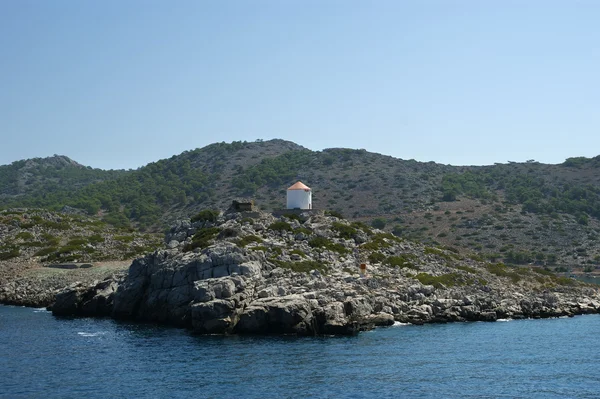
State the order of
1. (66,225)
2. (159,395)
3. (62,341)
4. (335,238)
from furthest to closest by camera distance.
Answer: (66,225), (335,238), (62,341), (159,395)

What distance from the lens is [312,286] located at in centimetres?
7031

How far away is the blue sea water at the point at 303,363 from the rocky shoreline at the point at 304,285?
9.38ft

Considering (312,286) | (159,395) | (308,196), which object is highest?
(308,196)

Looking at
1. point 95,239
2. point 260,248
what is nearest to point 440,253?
point 260,248

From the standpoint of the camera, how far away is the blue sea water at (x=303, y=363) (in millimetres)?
44713

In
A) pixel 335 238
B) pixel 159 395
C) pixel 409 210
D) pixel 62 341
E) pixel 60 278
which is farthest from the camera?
pixel 409 210

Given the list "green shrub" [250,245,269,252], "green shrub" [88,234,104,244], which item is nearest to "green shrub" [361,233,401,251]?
"green shrub" [250,245,269,252]

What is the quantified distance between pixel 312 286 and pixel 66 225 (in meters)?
79.1

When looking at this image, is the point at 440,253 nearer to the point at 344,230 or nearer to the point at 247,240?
the point at 344,230

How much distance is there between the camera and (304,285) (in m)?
70.6

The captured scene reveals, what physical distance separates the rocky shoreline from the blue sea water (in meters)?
2.86

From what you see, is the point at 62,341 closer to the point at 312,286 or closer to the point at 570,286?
the point at 312,286

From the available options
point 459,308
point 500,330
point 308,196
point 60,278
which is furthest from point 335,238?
point 60,278

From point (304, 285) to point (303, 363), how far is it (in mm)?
19459
